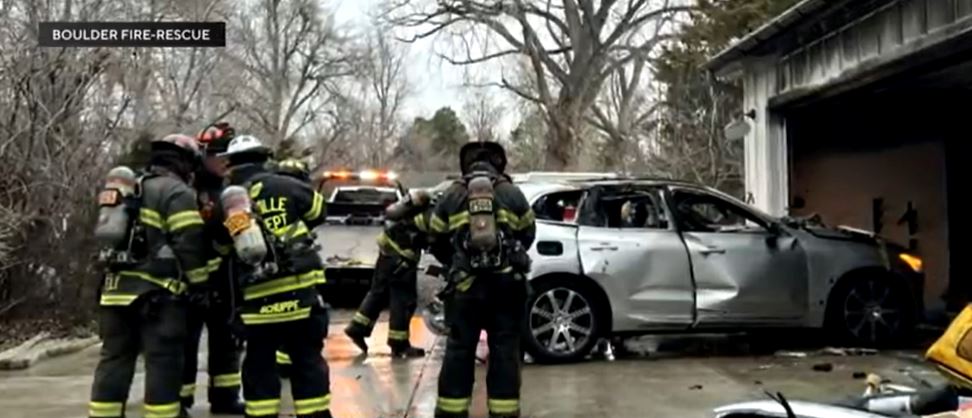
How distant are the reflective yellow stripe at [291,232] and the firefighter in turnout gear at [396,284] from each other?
121 inches

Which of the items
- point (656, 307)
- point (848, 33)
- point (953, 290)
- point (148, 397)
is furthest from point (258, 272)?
point (953, 290)

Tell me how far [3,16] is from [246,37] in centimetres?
2969

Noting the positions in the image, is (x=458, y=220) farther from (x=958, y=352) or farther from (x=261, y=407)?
(x=958, y=352)

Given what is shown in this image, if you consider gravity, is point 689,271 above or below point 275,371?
above


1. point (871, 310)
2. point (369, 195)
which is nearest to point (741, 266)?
point (871, 310)

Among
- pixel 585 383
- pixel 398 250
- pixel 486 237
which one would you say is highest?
pixel 486 237

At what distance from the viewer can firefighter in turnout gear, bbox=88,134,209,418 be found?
654 centimetres

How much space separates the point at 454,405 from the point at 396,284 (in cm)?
314

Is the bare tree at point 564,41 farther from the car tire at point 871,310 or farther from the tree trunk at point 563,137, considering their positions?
the car tire at point 871,310

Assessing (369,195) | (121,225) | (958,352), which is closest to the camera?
(958,352)

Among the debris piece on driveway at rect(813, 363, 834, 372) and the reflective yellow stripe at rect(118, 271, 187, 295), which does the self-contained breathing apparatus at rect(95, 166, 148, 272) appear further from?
the debris piece on driveway at rect(813, 363, 834, 372)

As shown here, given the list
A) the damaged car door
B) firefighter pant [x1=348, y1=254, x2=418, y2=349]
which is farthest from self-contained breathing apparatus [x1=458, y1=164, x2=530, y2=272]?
Answer: the damaged car door

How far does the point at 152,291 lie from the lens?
655 centimetres

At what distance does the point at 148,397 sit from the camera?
649cm
